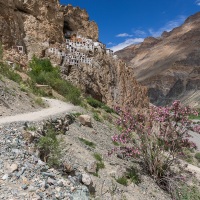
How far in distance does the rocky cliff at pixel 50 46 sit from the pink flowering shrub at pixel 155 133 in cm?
1330

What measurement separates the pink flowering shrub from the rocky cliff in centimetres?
1330

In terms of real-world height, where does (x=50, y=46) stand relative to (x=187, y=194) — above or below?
above

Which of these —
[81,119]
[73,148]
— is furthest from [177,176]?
[81,119]

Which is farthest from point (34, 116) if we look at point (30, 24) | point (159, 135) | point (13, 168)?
point (30, 24)

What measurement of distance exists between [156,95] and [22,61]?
110280 millimetres

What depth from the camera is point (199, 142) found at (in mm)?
38312

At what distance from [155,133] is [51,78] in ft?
40.4

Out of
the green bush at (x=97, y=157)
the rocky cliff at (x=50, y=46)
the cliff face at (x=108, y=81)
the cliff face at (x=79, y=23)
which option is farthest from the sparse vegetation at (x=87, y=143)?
the cliff face at (x=79, y=23)

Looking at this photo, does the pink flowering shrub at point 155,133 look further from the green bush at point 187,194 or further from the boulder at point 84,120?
the boulder at point 84,120

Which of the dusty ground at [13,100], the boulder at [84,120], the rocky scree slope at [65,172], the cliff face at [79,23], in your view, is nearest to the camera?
the rocky scree slope at [65,172]

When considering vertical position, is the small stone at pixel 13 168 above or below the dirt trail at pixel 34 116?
below

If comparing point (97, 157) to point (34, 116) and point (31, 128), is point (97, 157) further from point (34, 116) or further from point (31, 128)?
point (34, 116)

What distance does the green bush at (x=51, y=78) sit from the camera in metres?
19.5

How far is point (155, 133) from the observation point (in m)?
11.0
